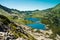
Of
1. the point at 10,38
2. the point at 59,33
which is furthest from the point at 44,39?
the point at 10,38

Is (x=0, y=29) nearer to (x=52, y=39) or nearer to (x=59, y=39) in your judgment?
(x=52, y=39)

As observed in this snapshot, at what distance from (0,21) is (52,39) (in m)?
58.9

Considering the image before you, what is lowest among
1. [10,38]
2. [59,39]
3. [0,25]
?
[59,39]

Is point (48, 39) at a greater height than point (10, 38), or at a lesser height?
lesser

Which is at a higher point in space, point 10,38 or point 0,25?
point 0,25

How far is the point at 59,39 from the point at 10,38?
276ft

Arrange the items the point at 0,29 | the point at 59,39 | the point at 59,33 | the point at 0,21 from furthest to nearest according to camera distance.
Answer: the point at 59,33, the point at 59,39, the point at 0,21, the point at 0,29

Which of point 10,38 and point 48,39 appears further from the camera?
point 48,39

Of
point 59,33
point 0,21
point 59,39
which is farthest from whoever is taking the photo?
point 59,33

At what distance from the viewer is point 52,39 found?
12838 cm

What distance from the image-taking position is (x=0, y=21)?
85.0 metres

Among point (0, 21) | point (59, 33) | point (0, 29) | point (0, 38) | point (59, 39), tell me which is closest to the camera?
point (0, 38)

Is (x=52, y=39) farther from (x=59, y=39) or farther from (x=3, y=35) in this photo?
(x=3, y=35)

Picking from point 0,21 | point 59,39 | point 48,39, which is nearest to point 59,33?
point 59,39
